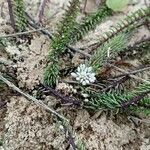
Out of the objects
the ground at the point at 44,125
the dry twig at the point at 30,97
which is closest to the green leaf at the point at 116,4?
the ground at the point at 44,125

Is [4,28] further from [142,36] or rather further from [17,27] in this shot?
[142,36]

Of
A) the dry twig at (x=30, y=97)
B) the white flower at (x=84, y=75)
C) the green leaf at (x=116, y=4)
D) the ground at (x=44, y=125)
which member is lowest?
the ground at (x=44, y=125)

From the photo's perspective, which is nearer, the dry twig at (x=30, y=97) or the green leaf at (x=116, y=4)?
the dry twig at (x=30, y=97)

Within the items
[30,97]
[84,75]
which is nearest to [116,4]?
[84,75]

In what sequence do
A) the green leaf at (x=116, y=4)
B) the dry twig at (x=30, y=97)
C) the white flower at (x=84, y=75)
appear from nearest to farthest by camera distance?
the dry twig at (x=30, y=97) → the white flower at (x=84, y=75) → the green leaf at (x=116, y=4)

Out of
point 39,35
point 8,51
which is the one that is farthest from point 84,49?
point 8,51

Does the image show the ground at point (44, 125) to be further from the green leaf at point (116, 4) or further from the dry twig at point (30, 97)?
the green leaf at point (116, 4)

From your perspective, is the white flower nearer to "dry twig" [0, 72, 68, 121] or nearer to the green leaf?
"dry twig" [0, 72, 68, 121]
